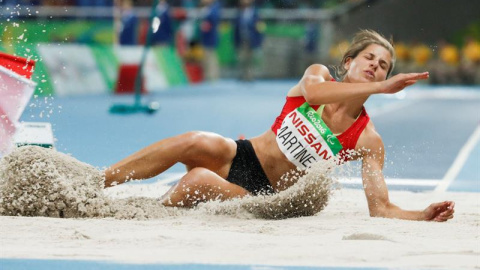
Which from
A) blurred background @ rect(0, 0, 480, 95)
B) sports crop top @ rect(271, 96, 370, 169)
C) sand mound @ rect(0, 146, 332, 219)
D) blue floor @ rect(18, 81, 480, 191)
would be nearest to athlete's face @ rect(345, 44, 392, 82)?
sports crop top @ rect(271, 96, 370, 169)

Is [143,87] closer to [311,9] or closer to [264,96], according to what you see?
[264,96]

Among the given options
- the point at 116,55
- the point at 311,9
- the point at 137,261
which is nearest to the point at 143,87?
the point at 116,55

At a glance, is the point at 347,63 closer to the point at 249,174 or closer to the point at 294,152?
the point at 294,152

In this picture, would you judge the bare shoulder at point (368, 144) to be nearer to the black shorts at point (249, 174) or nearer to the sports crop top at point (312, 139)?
the sports crop top at point (312, 139)

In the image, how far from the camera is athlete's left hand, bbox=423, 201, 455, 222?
5.26 m

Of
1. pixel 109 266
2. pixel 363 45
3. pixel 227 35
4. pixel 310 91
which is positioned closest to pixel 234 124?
pixel 363 45

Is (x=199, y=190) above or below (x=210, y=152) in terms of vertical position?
below

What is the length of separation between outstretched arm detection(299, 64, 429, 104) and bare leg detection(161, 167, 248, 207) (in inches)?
27.2

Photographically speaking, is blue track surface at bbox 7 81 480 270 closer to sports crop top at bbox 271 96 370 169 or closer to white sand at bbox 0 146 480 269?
white sand at bbox 0 146 480 269

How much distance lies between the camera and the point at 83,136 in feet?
33.9

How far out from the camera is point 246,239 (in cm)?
452

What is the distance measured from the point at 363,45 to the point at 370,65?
0.19 meters

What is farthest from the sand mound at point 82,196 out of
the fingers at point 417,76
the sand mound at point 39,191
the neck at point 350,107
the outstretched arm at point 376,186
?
the fingers at point 417,76

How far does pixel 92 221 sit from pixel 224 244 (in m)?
0.95
